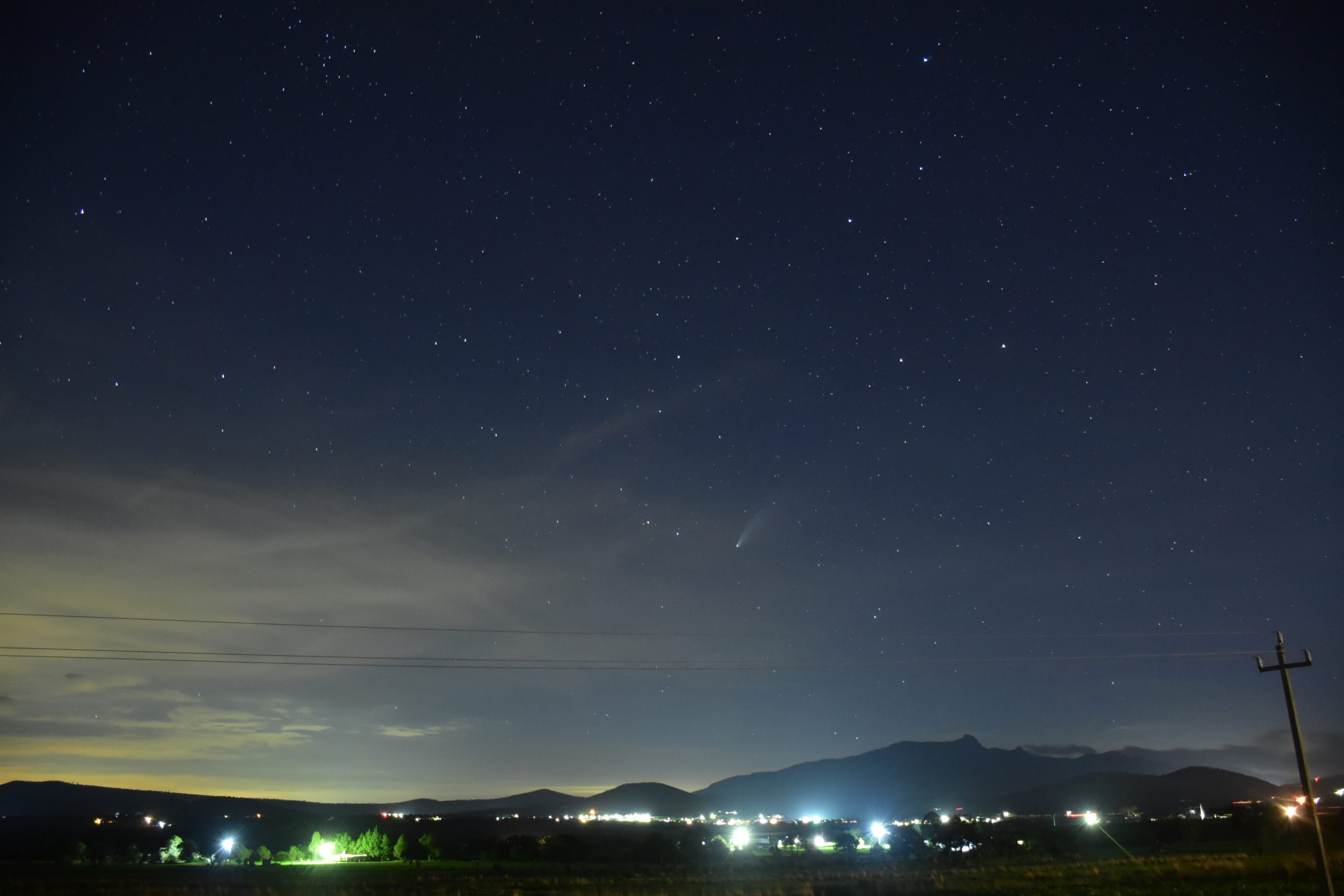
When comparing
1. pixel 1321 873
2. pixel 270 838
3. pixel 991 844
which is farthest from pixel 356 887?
pixel 270 838

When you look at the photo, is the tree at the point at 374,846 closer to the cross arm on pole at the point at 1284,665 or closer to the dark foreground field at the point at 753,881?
the dark foreground field at the point at 753,881

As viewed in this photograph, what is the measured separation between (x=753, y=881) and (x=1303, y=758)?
2875 cm

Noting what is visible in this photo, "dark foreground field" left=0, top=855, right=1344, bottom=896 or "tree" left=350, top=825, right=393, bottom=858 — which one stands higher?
"dark foreground field" left=0, top=855, right=1344, bottom=896

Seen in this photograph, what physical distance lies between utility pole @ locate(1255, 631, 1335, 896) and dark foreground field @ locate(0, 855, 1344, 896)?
9.56 meters

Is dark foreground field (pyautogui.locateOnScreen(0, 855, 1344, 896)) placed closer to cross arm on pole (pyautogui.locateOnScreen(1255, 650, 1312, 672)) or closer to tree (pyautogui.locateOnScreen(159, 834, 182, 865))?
cross arm on pole (pyautogui.locateOnScreen(1255, 650, 1312, 672))

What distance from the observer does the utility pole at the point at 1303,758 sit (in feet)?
70.5

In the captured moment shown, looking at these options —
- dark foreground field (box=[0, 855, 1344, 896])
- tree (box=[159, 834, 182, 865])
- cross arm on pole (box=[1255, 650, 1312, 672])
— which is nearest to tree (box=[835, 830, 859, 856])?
dark foreground field (box=[0, 855, 1344, 896])

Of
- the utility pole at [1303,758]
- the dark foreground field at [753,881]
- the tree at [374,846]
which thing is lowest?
the tree at [374,846]

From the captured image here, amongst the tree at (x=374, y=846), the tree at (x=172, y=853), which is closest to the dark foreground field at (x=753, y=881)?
the tree at (x=172, y=853)

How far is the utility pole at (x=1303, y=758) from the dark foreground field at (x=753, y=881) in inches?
376

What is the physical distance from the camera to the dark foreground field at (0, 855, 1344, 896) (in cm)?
3522

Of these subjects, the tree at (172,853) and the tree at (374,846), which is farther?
the tree at (374,846)

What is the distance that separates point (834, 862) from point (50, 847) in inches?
3263

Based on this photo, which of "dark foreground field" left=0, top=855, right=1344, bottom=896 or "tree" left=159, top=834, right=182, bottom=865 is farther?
"tree" left=159, top=834, right=182, bottom=865
